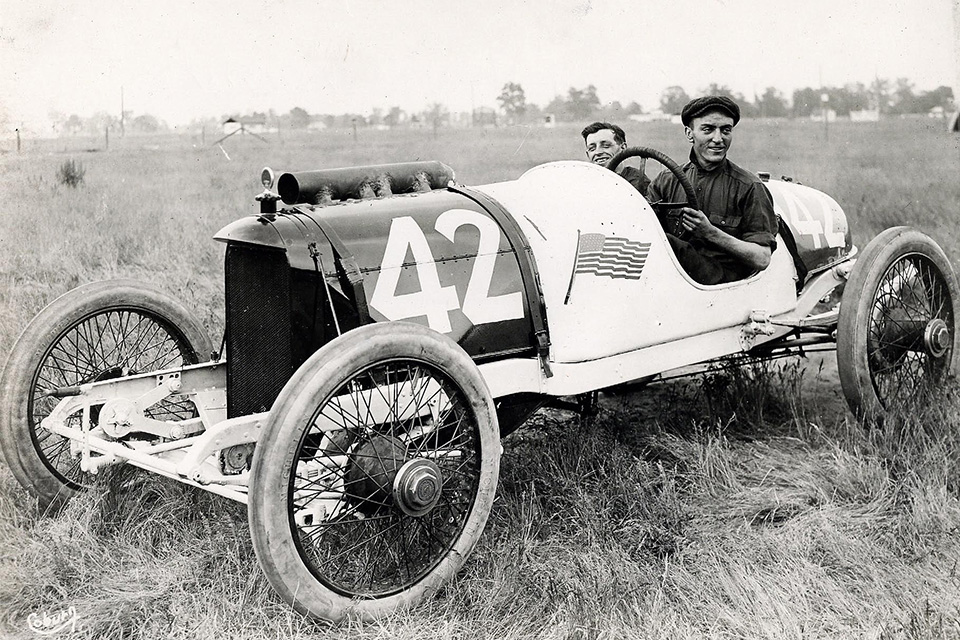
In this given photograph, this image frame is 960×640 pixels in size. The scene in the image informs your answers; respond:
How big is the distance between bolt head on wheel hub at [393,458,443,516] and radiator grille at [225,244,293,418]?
849mm

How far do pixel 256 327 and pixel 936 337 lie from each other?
3.73 m

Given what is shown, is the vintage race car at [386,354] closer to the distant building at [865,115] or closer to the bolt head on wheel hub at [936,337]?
the bolt head on wheel hub at [936,337]

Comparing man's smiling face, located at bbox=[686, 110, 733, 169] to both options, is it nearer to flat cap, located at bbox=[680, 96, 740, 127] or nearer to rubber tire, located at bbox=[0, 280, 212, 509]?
flat cap, located at bbox=[680, 96, 740, 127]

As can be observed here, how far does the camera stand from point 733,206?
15.6 ft

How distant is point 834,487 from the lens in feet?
13.9

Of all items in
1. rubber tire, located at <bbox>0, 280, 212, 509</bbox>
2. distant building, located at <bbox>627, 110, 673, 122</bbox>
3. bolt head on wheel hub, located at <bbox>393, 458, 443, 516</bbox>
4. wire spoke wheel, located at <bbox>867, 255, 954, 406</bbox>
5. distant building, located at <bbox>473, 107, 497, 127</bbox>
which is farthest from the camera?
distant building, located at <bbox>473, 107, 497, 127</bbox>

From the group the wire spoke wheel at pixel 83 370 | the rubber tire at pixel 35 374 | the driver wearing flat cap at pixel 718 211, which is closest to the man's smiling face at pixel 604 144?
the driver wearing flat cap at pixel 718 211

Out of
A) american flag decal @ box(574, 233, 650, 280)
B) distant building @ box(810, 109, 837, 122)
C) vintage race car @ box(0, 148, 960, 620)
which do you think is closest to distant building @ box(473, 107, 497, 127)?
distant building @ box(810, 109, 837, 122)

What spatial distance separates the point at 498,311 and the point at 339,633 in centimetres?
149

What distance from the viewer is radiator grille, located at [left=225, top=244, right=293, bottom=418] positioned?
3.69m

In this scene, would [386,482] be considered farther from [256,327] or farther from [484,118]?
[484,118]

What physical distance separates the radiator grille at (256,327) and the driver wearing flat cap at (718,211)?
6.67ft

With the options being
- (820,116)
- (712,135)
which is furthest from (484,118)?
(712,135)

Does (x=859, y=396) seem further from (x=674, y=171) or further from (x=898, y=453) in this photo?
(x=674, y=171)
